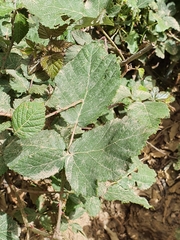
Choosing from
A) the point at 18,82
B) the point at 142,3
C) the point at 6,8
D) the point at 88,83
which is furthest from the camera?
the point at 142,3

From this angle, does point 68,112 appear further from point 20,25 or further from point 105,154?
point 20,25

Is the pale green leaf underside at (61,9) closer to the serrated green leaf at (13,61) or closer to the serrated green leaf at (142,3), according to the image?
the serrated green leaf at (13,61)

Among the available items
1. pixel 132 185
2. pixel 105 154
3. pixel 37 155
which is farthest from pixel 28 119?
pixel 132 185

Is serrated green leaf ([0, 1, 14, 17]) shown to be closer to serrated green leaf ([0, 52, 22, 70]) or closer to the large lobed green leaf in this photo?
serrated green leaf ([0, 52, 22, 70])

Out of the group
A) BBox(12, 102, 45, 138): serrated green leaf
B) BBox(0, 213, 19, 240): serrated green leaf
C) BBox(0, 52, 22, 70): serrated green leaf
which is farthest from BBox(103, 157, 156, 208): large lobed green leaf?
BBox(0, 52, 22, 70): serrated green leaf

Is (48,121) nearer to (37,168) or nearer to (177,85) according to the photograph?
(37,168)

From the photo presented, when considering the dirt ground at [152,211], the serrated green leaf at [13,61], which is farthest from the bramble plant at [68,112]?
the dirt ground at [152,211]
